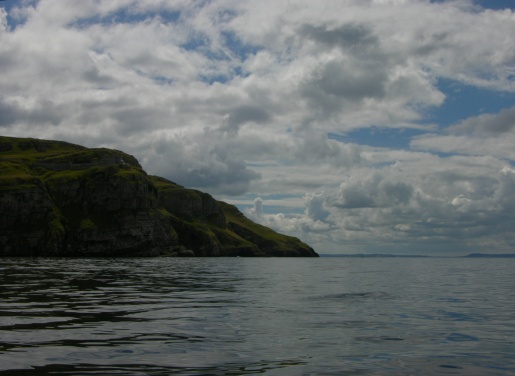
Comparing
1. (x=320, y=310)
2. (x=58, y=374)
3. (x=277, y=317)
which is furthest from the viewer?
(x=320, y=310)

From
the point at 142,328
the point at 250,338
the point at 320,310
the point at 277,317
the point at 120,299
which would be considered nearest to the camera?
the point at 250,338

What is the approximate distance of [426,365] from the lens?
1619cm

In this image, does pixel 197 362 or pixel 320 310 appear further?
pixel 320 310

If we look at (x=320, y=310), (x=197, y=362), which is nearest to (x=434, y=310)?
(x=320, y=310)

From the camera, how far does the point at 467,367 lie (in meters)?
16.0

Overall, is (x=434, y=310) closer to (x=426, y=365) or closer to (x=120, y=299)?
(x=426, y=365)

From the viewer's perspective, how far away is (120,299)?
35125mm

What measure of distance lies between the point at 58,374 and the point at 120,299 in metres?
21.9

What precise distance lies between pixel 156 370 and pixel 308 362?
15.8 ft

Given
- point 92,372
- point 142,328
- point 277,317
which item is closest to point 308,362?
point 92,372

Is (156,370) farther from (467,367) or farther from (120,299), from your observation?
(120,299)

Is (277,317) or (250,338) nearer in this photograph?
(250,338)

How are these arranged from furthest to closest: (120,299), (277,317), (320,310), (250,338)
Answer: (120,299) < (320,310) < (277,317) < (250,338)

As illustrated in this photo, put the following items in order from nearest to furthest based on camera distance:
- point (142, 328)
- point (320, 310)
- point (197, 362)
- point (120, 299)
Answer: point (197, 362) < point (142, 328) < point (320, 310) < point (120, 299)
